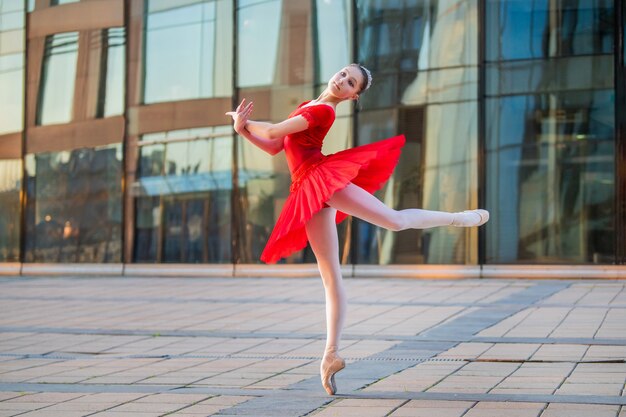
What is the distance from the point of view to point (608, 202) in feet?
54.4

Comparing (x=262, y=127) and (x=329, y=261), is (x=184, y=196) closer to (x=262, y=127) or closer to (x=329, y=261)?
(x=329, y=261)

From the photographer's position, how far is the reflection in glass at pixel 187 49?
1905 cm

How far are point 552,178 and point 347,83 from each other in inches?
433

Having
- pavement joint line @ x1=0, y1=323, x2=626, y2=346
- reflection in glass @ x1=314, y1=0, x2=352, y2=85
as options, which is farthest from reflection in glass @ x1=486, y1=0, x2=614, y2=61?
pavement joint line @ x1=0, y1=323, x2=626, y2=346

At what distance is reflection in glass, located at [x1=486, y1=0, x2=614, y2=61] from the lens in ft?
55.0

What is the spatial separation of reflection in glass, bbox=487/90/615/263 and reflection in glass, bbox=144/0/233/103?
4.81 meters

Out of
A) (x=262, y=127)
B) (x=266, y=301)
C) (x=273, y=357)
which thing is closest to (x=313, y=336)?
(x=273, y=357)

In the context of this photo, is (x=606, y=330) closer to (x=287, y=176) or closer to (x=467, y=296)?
(x=467, y=296)

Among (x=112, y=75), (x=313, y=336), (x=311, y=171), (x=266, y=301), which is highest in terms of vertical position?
(x=112, y=75)

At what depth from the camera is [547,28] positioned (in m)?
17.0

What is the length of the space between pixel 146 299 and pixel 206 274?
4.81 m

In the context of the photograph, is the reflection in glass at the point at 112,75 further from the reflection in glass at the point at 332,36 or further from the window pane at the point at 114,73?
the reflection in glass at the point at 332,36

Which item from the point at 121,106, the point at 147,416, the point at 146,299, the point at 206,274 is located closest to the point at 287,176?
the point at 206,274

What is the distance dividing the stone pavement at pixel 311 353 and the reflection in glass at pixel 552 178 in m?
2.15
